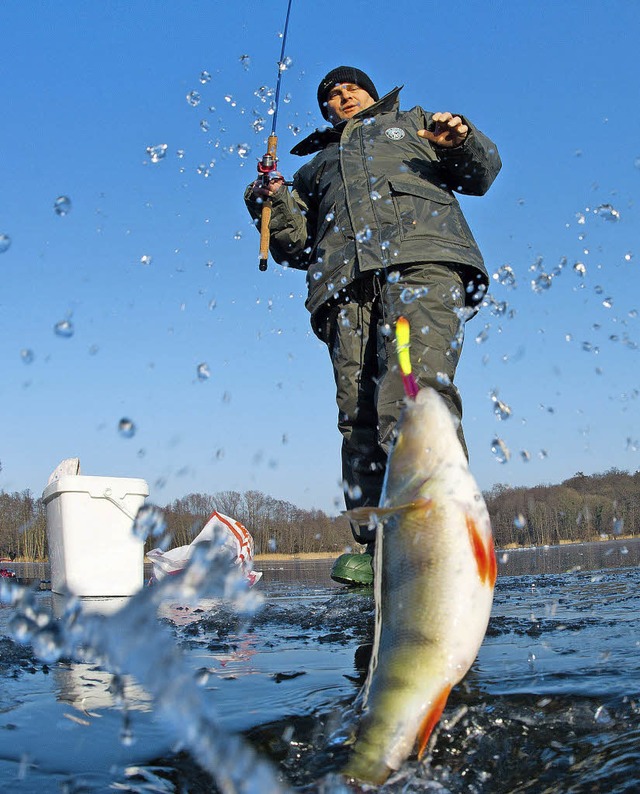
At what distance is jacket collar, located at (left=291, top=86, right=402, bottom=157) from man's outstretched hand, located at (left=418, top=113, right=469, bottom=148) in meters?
0.88

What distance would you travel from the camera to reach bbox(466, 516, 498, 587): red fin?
5.10 feet

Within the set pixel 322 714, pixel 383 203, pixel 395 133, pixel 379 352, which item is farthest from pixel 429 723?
pixel 395 133

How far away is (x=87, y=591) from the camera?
21.2 feet

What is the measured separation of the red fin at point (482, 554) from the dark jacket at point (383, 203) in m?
2.42

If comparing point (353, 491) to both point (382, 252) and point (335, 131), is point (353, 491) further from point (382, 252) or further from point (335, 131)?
point (335, 131)

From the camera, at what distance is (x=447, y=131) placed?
3662 mm

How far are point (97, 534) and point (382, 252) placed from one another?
4031 millimetres

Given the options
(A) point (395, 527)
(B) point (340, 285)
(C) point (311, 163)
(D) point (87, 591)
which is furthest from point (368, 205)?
(D) point (87, 591)

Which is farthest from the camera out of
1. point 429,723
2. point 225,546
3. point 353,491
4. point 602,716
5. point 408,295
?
point 225,546

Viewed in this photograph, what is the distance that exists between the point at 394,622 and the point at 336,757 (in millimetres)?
328

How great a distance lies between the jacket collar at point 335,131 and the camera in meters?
4.50

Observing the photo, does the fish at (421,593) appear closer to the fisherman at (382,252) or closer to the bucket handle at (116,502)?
the fisherman at (382,252)

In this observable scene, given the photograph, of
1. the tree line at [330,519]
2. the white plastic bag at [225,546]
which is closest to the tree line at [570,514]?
the tree line at [330,519]

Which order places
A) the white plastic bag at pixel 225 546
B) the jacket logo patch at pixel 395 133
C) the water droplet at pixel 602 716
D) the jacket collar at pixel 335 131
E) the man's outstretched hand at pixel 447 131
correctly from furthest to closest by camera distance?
1. the white plastic bag at pixel 225 546
2. the jacket collar at pixel 335 131
3. the jacket logo patch at pixel 395 133
4. the man's outstretched hand at pixel 447 131
5. the water droplet at pixel 602 716
